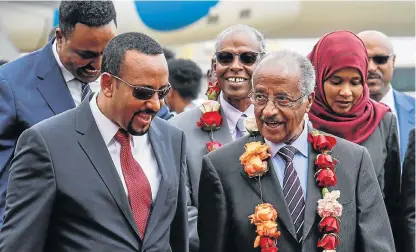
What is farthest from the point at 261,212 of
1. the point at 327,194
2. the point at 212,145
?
the point at 212,145

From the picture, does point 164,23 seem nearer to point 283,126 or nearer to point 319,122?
point 319,122

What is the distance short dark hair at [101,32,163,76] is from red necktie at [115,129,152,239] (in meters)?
0.30

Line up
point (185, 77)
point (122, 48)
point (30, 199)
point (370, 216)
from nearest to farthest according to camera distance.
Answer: point (30, 199) < point (122, 48) < point (370, 216) < point (185, 77)

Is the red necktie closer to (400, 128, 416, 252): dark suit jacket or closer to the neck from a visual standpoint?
the neck

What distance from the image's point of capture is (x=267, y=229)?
4020mm

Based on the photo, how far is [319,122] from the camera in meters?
5.42

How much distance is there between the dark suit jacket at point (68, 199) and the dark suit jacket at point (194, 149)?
97 cm

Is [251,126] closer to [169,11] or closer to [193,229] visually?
[193,229]

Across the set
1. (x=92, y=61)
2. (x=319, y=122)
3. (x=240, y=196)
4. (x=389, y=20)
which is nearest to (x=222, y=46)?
(x=319, y=122)

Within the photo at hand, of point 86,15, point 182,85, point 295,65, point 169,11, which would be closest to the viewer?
point 295,65

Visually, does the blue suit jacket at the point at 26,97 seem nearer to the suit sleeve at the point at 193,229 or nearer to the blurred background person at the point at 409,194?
the suit sleeve at the point at 193,229

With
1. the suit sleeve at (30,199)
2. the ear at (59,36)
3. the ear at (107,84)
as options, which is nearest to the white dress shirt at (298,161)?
the ear at (107,84)

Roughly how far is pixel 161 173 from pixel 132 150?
18 centimetres

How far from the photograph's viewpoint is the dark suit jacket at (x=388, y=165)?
5285mm
